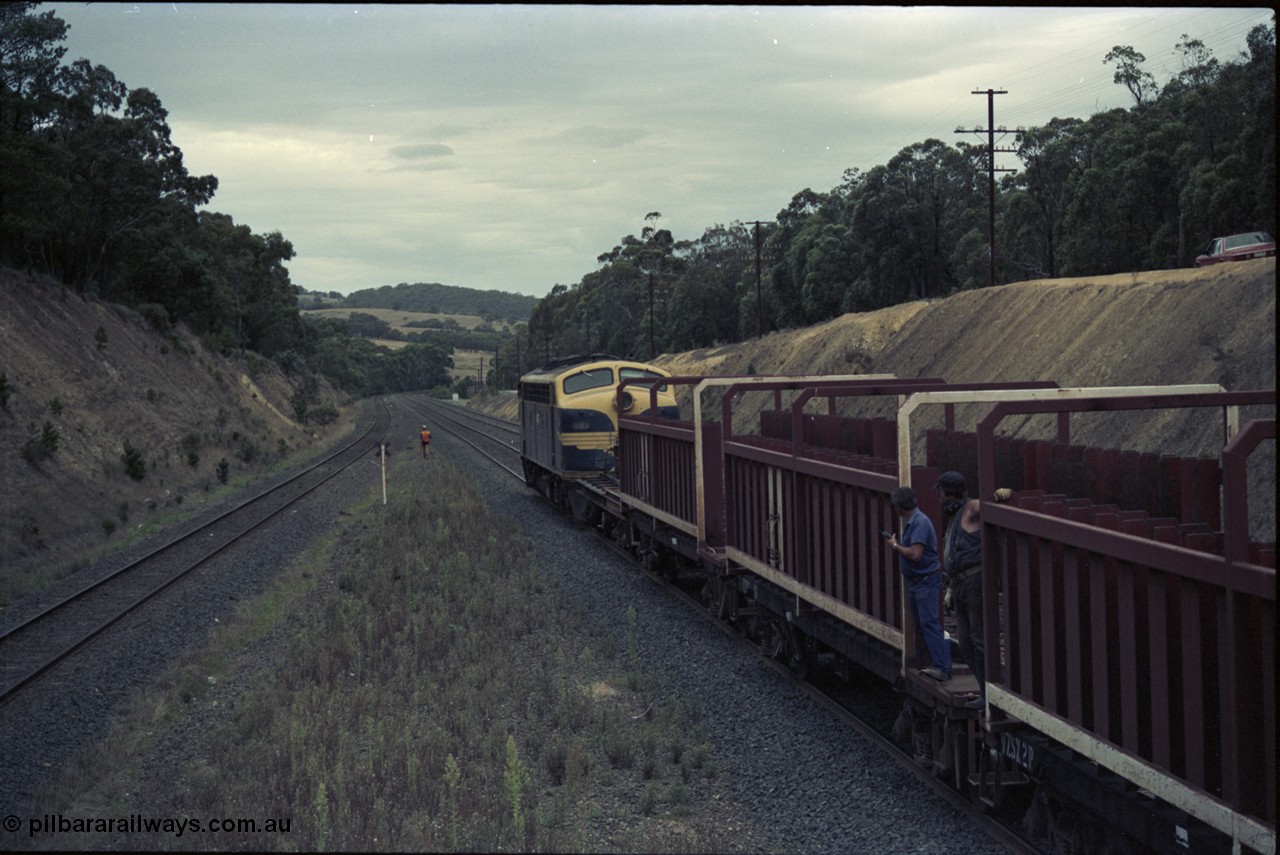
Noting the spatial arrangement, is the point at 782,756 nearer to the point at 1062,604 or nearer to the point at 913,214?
the point at 1062,604

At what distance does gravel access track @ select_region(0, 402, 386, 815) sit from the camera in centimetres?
968

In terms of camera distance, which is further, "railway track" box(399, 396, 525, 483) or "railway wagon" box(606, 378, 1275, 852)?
"railway track" box(399, 396, 525, 483)

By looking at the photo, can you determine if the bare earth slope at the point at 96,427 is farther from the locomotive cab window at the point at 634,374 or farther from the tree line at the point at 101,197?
the locomotive cab window at the point at 634,374

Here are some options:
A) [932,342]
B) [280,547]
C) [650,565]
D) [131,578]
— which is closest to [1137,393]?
[650,565]

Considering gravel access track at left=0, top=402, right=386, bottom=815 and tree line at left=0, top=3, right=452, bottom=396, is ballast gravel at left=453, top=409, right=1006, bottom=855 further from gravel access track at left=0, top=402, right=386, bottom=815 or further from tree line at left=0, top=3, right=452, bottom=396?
tree line at left=0, top=3, right=452, bottom=396

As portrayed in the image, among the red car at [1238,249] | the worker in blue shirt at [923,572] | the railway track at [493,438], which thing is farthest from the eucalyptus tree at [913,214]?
the worker in blue shirt at [923,572]

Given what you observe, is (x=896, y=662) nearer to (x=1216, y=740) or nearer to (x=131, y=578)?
(x=1216, y=740)

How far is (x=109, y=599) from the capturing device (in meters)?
16.4

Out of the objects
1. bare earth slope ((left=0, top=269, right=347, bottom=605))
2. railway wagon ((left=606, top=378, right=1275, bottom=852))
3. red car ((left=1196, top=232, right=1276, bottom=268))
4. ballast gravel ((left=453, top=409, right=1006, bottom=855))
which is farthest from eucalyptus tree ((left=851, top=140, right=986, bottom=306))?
railway wagon ((left=606, top=378, right=1275, bottom=852))

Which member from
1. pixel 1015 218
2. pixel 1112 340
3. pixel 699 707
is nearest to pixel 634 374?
pixel 699 707

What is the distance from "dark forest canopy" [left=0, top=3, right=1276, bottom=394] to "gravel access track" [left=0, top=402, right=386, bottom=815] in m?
20.3

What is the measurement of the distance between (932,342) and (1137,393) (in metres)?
35.6

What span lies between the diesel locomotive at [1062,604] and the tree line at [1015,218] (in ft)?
69.8

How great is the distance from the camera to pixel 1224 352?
24.4 m
